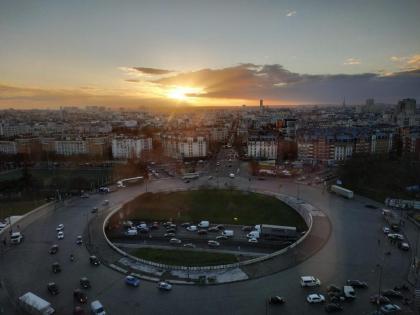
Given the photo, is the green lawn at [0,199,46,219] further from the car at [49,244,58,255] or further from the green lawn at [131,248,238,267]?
the green lawn at [131,248,238,267]

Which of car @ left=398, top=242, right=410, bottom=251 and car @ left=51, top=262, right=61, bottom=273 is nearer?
car @ left=51, top=262, right=61, bottom=273

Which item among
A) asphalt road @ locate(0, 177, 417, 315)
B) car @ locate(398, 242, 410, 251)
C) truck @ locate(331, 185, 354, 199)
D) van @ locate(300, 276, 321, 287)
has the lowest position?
asphalt road @ locate(0, 177, 417, 315)

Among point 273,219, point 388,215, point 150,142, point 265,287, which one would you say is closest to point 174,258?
point 265,287

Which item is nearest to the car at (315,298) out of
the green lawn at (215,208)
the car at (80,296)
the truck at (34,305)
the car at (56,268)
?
the car at (80,296)

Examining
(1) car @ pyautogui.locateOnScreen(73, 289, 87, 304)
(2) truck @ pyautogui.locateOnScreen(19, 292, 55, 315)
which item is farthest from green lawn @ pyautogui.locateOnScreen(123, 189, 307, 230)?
(2) truck @ pyautogui.locateOnScreen(19, 292, 55, 315)

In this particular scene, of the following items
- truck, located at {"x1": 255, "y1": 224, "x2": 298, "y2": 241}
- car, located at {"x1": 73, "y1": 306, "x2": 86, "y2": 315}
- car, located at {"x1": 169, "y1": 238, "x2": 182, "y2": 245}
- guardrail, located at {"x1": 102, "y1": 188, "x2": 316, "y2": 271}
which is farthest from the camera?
truck, located at {"x1": 255, "y1": 224, "x2": 298, "y2": 241}

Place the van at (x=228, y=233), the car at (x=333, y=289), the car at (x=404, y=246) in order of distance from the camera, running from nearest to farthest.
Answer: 1. the car at (x=333, y=289)
2. the car at (x=404, y=246)
3. the van at (x=228, y=233)

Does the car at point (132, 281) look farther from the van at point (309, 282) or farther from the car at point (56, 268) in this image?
the van at point (309, 282)
